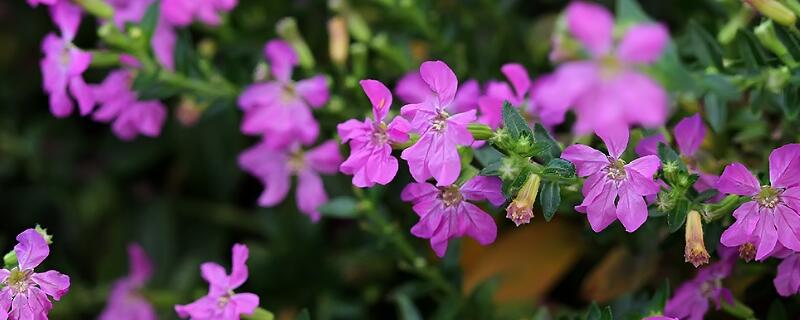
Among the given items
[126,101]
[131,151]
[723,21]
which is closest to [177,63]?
[126,101]

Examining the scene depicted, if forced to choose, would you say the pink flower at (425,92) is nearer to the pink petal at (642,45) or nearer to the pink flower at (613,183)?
the pink flower at (613,183)

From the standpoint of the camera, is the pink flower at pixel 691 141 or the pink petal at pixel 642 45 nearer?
the pink petal at pixel 642 45

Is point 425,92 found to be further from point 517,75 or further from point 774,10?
point 774,10

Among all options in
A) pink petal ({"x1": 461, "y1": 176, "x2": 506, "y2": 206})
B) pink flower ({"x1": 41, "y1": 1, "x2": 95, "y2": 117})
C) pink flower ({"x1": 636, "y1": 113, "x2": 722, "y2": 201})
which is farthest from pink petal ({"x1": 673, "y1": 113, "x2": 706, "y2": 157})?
pink flower ({"x1": 41, "y1": 1, "x2": 95, "y2": 117})

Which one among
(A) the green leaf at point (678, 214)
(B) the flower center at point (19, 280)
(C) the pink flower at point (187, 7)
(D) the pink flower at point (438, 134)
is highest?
(C) the pink flower at point (187, 7)

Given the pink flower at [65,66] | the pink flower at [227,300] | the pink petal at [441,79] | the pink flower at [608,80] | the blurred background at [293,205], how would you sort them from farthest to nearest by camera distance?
the blurred background at [293,205]
the pink flower at [65,66]
the pink flower at [227,300]
the pink petal at [441,79]
the pink flower at [608,80]

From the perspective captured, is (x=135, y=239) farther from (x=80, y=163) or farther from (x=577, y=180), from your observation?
(x=577, y=180)

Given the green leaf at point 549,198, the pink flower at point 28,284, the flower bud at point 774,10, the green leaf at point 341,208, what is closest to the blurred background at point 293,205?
the green leaf at point 341,208
